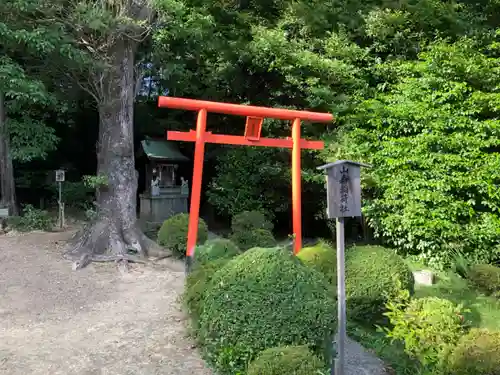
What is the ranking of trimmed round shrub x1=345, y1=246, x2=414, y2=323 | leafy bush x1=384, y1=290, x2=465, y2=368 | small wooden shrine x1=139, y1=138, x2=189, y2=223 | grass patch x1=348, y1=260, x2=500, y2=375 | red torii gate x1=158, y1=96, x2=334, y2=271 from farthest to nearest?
1. small wooden shrine x1=139, y1=138, x2=189, y2=223
2. red torii gate x1=158, y1=96, x2=334, y2=271
3. trimmed round shrub x1=345, y1=246, x2=414, y2=323
4. grass patch x1=348, y1=260, x2=500, y2=375
5. leafy bush x1=384, y1=290, x2=465, y2=368

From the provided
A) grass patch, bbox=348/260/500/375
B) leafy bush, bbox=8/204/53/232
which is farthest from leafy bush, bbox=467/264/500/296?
leafy bush, bbox=8/204/53/232

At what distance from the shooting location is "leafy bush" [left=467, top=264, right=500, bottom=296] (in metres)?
7.47

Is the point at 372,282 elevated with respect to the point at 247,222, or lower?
lower

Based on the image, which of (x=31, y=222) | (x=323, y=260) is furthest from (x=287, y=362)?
(x=31, y=222)

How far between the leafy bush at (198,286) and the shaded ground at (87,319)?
359 mm

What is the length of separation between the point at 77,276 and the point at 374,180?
610 centimetres

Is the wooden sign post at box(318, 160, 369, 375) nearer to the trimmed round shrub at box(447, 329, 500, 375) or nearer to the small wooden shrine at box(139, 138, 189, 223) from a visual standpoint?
the trimmed round shrub at box(447, 329, 500, 375)

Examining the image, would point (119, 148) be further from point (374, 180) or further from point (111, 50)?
point (374, 180)

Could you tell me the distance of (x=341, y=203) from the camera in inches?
162

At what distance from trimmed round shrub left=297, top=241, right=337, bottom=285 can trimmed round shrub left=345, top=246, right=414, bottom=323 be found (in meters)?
0.22

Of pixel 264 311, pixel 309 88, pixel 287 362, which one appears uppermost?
pixel 309 88

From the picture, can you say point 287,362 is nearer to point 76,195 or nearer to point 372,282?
point 372,282

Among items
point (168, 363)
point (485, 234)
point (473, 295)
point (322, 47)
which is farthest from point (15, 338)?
point (322, 47)

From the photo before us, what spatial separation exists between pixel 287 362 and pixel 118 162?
690 centimetres
